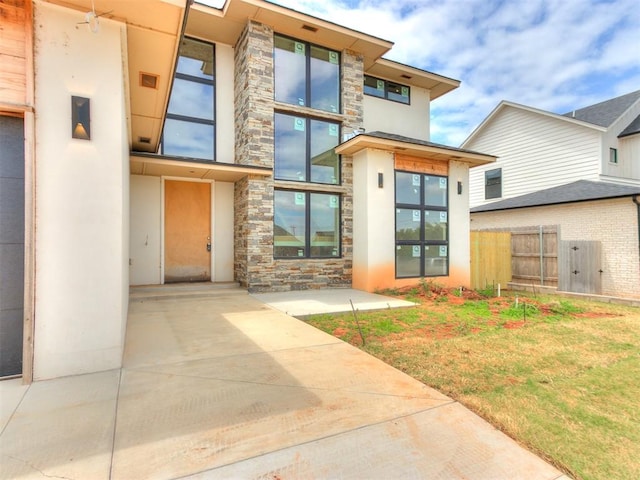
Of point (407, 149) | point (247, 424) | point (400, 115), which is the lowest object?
point (247, 424)

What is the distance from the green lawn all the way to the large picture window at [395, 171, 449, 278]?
2405 millimetres

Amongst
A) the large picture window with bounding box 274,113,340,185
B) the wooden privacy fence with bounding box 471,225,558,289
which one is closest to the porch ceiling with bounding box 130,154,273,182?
the large picture window with bounding box 274,113,340,185

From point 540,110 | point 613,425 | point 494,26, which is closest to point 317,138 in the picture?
point 494,26

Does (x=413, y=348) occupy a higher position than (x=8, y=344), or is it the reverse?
(x=8, y=344)

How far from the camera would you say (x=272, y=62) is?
8469 millimetres

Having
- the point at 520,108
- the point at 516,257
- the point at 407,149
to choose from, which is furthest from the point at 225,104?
the point at 520,108

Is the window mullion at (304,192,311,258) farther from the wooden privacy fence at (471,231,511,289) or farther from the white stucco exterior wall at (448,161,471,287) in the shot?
the wooden privacy fence at (471,231,511,289)

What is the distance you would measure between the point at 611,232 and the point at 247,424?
1129 centimetres

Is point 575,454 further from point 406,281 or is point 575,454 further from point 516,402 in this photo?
point 406,281

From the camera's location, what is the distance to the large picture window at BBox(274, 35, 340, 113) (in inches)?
344

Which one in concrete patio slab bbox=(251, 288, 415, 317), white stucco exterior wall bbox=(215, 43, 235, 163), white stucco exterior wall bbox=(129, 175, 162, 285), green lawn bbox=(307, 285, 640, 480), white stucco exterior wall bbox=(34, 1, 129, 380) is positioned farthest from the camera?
white stucco exterior wall bbox=(215, 43, 235, 163)

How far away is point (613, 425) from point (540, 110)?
15448 millimetres

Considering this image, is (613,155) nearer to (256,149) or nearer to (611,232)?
(611,232)

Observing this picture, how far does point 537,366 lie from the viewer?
3586 mm
